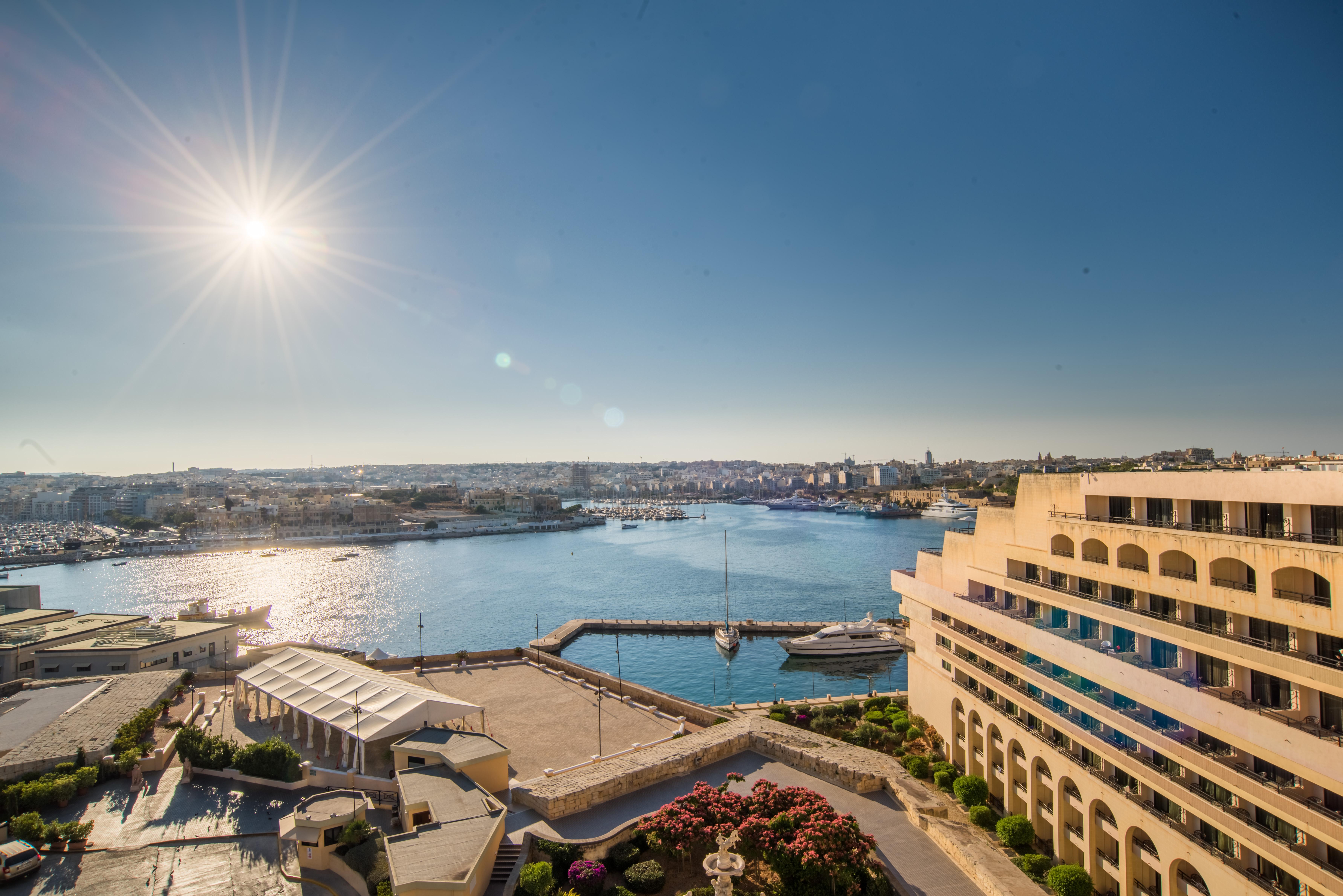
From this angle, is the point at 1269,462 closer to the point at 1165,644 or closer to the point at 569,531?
the point at 1165,644

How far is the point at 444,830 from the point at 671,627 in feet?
94.1

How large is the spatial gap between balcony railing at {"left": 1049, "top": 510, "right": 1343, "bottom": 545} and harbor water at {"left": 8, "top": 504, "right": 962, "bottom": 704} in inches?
697

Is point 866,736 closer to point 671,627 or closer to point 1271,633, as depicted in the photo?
point 1271,633

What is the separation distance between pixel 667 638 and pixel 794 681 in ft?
31.6

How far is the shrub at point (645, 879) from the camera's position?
870 cm

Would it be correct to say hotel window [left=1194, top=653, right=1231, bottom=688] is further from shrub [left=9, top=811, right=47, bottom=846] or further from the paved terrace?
shrub [left=9, top=811, right=47, bottom=846]

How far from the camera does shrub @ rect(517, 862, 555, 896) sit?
8.64 m

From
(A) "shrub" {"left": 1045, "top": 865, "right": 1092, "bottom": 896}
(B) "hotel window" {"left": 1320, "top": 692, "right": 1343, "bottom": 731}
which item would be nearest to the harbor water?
(A) "shrub" {"left": 1045, "top": 865, "right": 1092, "bottom": 896}

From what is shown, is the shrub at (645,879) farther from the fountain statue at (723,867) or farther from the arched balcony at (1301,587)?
the arched balcony at (1301,587)

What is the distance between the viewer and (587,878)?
8.68 m

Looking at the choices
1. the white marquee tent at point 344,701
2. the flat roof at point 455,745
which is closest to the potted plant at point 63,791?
the white marquee tent at point 344,701

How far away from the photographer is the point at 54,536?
83438 millimetres

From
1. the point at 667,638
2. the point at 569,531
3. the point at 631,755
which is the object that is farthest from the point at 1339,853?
the point at 569,531

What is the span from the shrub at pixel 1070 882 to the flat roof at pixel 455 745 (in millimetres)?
8999
